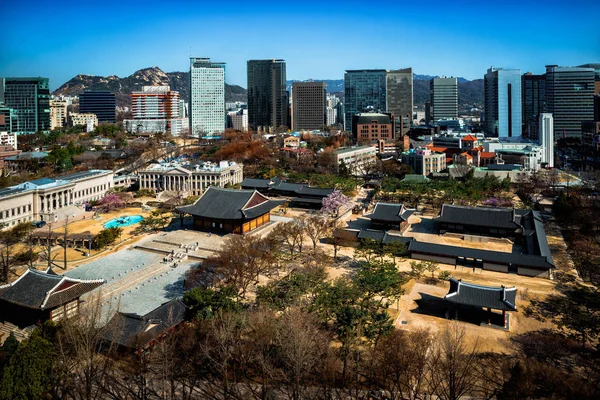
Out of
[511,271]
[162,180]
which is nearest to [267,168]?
[162,180]

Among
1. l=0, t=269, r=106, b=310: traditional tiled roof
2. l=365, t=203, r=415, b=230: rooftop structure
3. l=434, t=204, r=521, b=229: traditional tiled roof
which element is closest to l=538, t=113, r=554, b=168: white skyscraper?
l=434, t=204, r=521, b=229: traditional tiled roof

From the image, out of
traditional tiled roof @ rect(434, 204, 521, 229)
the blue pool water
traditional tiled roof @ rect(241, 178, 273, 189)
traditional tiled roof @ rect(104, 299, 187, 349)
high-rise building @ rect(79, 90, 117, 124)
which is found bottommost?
traditional tiled roof @ rect(104, 299, 187, 349)

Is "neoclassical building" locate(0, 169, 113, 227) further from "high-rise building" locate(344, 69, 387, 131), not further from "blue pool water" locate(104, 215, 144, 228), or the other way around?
"high-rise building" locate(344, 69, 387, 131)

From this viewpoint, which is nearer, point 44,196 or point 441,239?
point 441,239

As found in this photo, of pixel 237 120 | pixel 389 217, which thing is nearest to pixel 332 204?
pixel 389 217

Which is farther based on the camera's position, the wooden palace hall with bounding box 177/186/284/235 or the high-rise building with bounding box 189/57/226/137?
the high-rise building with bounding box 189/57/226/137

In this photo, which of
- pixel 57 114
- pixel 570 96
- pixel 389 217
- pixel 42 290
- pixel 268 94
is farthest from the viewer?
pixel 268 94

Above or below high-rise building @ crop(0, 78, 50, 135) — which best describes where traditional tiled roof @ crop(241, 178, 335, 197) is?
below

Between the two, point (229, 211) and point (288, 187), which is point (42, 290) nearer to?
point (229, 211)
